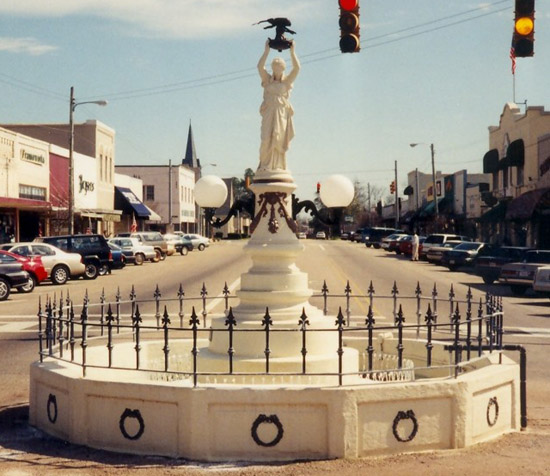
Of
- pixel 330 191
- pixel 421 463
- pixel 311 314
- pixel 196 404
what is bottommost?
pixel 421 463

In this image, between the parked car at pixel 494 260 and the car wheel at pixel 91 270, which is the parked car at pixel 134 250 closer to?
the car wheel at pixel 91 270

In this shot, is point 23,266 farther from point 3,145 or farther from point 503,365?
point 503,365

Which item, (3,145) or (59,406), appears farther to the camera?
(3,145)

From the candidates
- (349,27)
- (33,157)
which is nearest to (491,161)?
(33,157)

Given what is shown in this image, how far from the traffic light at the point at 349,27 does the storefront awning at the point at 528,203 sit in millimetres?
35285

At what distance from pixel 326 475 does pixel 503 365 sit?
2973 millimetres

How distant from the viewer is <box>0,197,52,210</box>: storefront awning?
128 ft

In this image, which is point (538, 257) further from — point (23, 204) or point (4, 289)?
point (23, 204)

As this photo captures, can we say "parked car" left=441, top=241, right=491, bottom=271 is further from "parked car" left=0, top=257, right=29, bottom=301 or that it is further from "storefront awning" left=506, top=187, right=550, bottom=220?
"parked car" left=0, top=257, right=29, bottom=301

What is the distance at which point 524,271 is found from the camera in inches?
1083

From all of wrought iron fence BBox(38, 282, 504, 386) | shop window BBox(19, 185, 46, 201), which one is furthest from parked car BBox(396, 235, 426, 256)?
wrought iron fence BBox(38, 282, 504, 386)

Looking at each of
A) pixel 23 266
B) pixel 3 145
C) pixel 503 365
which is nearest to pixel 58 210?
pixel 3 145

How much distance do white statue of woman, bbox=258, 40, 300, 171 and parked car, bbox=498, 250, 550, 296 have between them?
61.0ft

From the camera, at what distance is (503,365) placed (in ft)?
31.2
